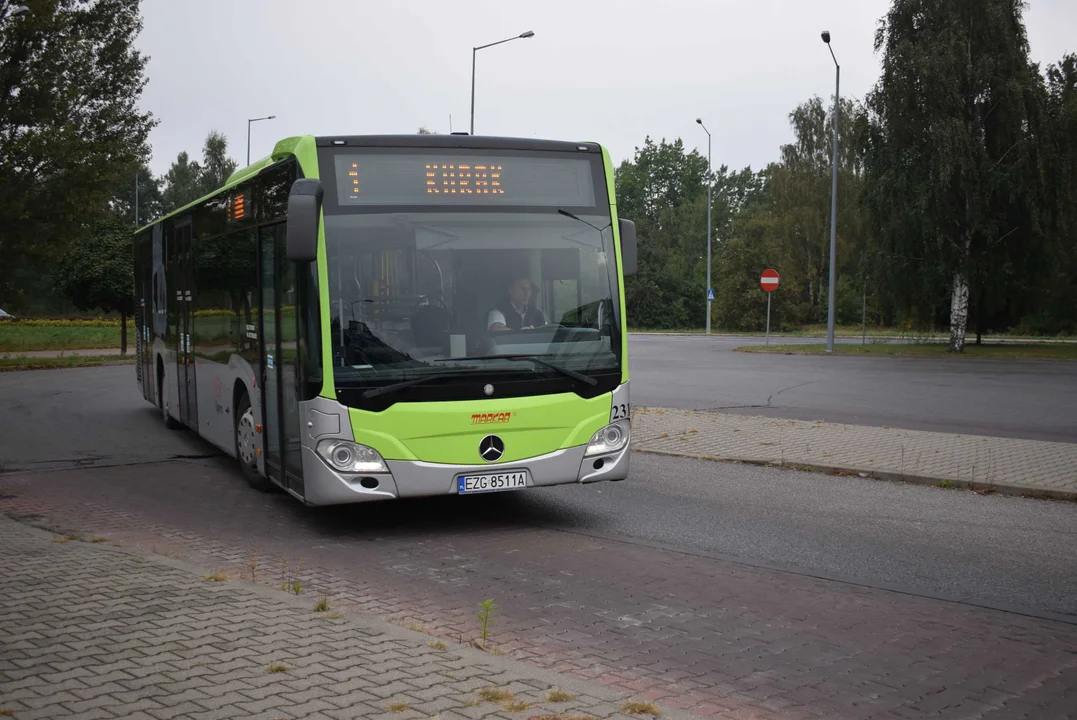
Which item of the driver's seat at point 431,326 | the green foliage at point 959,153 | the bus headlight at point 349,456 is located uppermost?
the green foliage at point 959,153

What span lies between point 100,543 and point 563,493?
4.14 metres

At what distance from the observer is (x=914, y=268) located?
38969 mm

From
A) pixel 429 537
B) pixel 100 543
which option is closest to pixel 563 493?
pixel 429 537

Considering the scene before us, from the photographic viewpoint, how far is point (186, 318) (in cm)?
1323

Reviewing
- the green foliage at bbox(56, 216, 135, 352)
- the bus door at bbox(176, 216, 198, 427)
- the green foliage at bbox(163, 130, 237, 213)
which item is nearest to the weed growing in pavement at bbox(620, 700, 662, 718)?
the bus door at bbox(176, 216, 198, 427)

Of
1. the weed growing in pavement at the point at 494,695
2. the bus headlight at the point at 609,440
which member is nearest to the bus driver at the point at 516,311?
the bus headlight at the point at 609,440

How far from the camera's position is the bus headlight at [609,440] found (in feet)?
28.4

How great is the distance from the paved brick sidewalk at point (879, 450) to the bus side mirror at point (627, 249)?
13.3 ft

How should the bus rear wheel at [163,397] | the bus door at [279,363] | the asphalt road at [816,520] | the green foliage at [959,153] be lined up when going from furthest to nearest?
the green foliage at [959,153] < the bus rear wheel at [163,397] < the bus door at [279,363] < the asphalt road at [816,520]

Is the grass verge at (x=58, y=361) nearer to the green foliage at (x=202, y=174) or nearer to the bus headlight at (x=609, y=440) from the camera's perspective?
the bus headlight at (x=609, y=440)

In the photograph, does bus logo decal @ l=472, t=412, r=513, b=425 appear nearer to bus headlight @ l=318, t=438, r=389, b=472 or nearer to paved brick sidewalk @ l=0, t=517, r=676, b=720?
bus headlight @ l=318, t=438, r=389, b=472

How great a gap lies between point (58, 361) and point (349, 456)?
90.0 feet

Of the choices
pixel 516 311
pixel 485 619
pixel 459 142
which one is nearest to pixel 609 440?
pixel 516 311

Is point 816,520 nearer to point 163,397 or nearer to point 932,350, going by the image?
point 163,397
